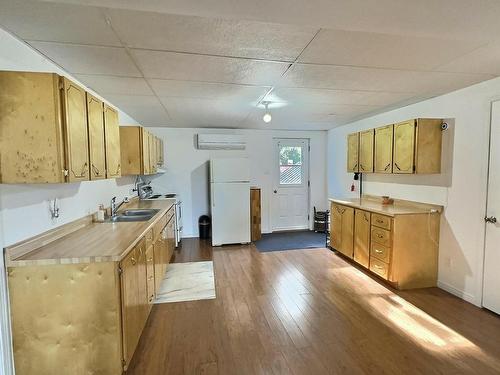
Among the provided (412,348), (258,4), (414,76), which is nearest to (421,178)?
(414,76)

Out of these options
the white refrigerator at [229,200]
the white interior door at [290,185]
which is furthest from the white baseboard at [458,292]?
the white interior door at [290,185]

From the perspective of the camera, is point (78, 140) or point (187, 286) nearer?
point (78, 140)

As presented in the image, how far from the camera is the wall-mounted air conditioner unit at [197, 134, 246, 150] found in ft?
18.1

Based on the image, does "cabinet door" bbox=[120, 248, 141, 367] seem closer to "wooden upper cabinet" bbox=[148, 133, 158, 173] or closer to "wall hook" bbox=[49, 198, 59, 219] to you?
"wall hook" bbox=[49, 198, 59, 219]

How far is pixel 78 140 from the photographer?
6.31 feet

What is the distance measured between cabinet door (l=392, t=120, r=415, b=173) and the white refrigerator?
2.53m

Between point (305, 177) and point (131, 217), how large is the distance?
13.5 ft

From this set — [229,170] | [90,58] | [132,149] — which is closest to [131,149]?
[132,149]

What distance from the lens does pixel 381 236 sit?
→ 3443mm

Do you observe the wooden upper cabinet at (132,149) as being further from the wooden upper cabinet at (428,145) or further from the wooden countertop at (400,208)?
the wooden upper cabinet at (428,145)

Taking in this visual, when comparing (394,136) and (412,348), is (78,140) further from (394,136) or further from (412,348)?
(394,136)

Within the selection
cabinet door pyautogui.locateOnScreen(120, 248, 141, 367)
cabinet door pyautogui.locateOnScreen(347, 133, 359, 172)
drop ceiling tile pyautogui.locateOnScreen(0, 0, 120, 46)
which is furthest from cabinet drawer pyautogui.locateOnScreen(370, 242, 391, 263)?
drop ceiling tile pyautogui.locateOnScreen(0, 0, 120, 46)

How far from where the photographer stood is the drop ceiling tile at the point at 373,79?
2.40m

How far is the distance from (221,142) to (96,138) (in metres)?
3.46
